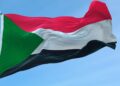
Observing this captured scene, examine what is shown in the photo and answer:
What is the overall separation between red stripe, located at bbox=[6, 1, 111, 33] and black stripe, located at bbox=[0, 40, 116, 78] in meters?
1.01

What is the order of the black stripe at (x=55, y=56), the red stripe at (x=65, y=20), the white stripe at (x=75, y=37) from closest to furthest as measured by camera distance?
the black stripe at (x=55, y=56) < the white stripe at (x=75, y=37) < the red stripe at (x=65, y=20)

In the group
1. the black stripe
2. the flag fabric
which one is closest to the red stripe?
the flag fabric

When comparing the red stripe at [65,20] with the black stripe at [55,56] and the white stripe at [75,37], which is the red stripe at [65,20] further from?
the black stripe at [55,56]

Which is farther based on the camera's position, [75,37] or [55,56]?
[75,37]

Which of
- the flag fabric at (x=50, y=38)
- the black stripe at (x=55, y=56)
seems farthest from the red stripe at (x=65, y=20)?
the black stripe at (x=55, y=56)

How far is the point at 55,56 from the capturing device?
70.5ft

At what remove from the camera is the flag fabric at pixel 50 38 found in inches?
819

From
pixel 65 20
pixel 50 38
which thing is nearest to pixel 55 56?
pixel 50 38

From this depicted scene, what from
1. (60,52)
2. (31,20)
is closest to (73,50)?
(60,52)

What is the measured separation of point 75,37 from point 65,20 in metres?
1.06

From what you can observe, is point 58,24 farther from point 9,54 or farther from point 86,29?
point 9,54

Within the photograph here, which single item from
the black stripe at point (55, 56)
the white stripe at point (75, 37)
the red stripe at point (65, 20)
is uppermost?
the red stripe at point (65, 20)

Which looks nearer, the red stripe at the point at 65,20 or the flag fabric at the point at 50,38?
the flag fabric at the point at 50,38

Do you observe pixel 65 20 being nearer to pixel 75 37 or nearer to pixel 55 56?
pixel 75 37
